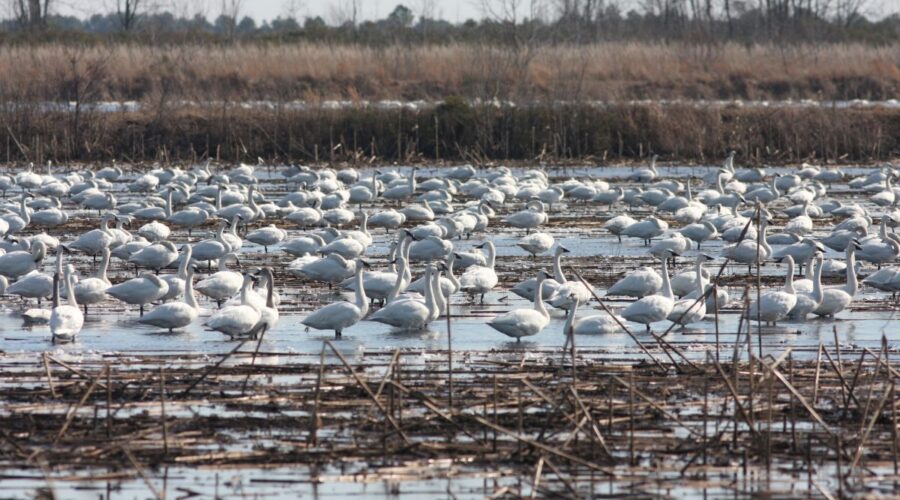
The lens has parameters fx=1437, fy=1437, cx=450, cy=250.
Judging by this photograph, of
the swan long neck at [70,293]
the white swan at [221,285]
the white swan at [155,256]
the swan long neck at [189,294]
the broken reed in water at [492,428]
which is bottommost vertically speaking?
the white swan at [155,256]

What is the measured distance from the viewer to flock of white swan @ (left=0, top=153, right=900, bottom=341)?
42.7 feet

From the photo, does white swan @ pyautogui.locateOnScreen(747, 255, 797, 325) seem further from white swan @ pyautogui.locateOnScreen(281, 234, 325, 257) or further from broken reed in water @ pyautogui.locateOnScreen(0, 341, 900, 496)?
white swan @ pyautogui.locateOnScreen(281, 234, 325, 257)

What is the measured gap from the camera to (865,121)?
36469 mm

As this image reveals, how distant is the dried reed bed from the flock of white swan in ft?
15.6

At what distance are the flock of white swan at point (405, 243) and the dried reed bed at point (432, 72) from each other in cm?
474

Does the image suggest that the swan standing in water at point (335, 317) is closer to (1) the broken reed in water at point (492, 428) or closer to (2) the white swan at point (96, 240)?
(1) the broken reed in water at point (492, 428)

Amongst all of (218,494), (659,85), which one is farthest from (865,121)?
(218,494)

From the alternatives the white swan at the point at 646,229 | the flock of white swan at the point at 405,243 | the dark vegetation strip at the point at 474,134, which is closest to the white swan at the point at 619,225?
the flock of white swan at the point at 405,243

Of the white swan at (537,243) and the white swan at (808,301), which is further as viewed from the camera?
the white swan at (537,243)

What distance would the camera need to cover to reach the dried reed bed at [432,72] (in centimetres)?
3719

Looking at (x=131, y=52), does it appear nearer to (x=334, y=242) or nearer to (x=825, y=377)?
(x=334, y=242)

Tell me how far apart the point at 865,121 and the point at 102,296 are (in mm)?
26531

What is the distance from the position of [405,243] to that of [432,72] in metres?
24.5

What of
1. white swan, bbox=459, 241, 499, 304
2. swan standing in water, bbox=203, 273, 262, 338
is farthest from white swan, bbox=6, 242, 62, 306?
white swan, bbox=459, 241, 499, 304
